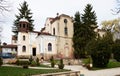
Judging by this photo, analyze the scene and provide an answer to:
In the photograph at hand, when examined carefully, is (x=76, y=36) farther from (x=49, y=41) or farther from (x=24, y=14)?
(x=24, y=14)

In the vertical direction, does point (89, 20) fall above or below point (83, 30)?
above

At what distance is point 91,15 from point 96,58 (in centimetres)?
2204

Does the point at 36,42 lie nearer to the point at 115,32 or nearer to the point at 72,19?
the point at 72,19

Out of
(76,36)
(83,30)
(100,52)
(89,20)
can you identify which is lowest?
(100,52)

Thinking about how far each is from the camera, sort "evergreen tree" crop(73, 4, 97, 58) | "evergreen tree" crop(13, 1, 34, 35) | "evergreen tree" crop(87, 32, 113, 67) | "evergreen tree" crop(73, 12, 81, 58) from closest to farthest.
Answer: "evergreen tree" crop(87, 32, 113, 67)
"evergreen tree" crop(73, 4, 97, 58)
"evergreen tree" crop(73, 12, 81, 58)
"evergreen tree" crop(13, 1, 34, 35)

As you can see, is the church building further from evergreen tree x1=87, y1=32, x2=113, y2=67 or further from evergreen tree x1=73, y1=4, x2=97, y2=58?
evergreen tree x1=87, y1=32, x2=113, y2=67

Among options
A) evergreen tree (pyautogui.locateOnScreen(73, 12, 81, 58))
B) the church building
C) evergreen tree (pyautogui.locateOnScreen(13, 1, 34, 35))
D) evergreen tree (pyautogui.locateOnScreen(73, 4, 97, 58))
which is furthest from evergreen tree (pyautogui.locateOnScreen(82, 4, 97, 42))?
evergreen tree (pyautogui.locateOnScreen(13, 1, 34, 35))

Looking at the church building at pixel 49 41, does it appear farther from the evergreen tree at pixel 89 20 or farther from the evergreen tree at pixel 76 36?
the evergreen tree at pixel 89 20

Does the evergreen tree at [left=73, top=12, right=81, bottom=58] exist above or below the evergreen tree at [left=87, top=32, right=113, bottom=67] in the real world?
above

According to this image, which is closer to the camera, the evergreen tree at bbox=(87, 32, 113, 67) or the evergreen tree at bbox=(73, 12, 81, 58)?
the evergreen tree at bbox=(87, 32, 113, 67)

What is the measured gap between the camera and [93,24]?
53812 mm

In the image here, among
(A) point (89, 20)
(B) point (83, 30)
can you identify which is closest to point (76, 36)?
(B) point (83, 30)

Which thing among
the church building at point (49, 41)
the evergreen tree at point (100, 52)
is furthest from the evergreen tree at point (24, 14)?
the evergreen tree at point (100, 52)

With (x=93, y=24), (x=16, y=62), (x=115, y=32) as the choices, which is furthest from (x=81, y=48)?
(x=16, y=62)
